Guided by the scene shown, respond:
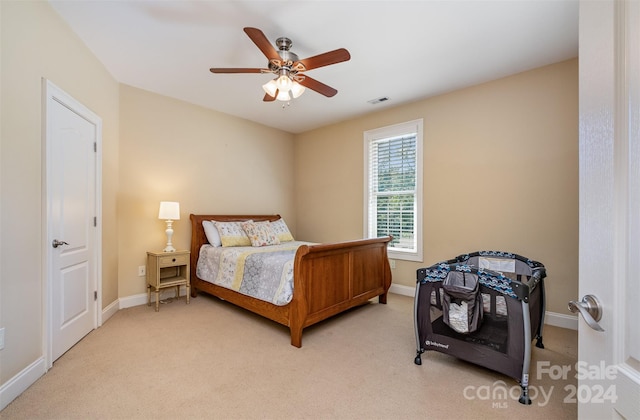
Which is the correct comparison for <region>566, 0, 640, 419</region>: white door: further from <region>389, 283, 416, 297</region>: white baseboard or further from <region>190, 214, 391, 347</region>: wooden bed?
<region>389, 283, 416, 297</region>: white baseboard

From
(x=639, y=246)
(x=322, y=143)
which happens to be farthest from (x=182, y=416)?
(x=322, y=143)

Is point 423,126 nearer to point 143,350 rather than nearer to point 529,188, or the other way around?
point 529,188

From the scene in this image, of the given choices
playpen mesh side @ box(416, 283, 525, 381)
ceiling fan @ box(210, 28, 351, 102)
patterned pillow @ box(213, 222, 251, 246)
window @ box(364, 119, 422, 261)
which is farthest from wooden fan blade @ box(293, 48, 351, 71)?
patterned pillow @ box(213, 222, 251, 246)

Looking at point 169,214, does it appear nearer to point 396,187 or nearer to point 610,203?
point 396,187

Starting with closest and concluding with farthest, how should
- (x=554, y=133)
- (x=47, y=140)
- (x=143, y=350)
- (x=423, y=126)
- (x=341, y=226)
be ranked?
(x=47, y=140)
(x=143, y=350)
(x=554, y=133)
(x=423, y=126)
(x=341, y=226)

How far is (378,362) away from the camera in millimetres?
2211

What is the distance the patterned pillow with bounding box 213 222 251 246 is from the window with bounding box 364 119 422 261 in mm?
1836

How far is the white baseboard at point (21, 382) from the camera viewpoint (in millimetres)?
1678

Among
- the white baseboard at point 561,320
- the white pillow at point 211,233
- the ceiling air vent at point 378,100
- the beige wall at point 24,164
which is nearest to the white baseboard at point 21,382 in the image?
the beige wall at point 24,164

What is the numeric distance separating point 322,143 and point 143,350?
151 inches

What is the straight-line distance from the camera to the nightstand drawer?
3.34 meters

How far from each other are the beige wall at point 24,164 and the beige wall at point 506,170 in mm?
3572

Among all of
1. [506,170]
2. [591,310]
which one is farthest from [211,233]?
[591,310]

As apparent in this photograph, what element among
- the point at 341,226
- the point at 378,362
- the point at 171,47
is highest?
the point at 171,47
